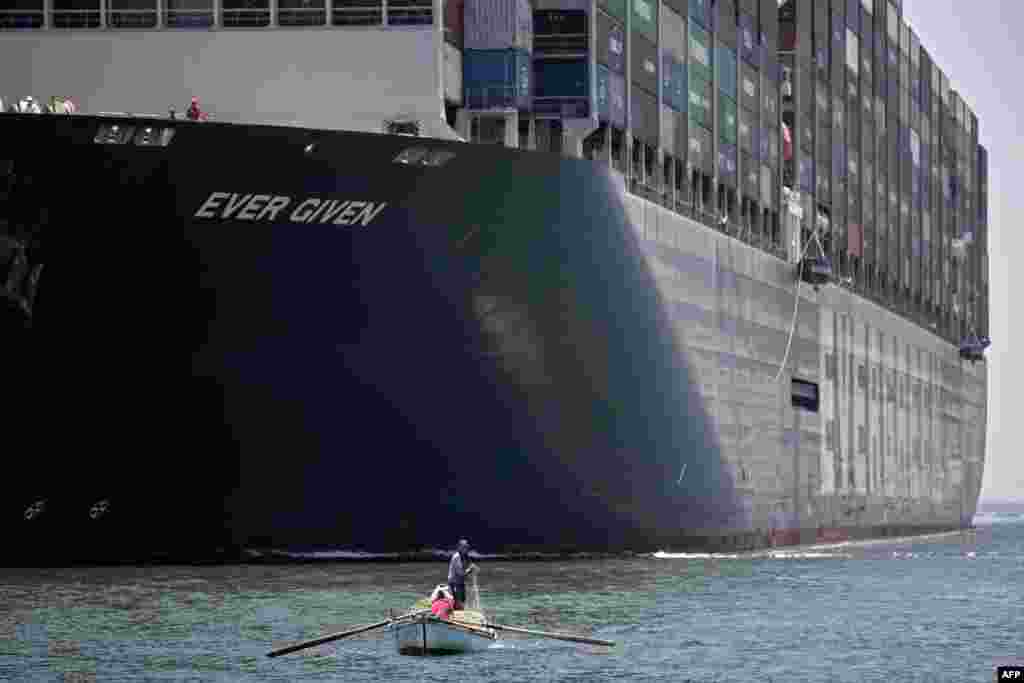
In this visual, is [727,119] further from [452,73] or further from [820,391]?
[452,73]

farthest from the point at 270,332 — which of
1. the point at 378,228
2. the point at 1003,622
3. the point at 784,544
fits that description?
the point at 784,544

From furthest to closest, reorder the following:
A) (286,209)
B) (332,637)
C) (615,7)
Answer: (615,7) → (286,209) → (332,637)

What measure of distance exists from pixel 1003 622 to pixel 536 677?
662 inches

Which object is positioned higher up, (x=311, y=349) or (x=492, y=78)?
(x=492, y=78)

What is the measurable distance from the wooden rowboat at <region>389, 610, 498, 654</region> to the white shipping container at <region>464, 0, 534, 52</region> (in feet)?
79.2

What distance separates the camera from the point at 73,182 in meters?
50.7

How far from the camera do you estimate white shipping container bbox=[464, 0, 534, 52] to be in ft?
195

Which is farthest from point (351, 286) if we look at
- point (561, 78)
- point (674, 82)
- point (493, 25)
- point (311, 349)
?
point (674, 82)

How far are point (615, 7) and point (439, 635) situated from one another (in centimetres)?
3094

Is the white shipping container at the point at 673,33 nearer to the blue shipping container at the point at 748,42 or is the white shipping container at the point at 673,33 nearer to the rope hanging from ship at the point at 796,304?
the blue shipping container at the point at 748,42

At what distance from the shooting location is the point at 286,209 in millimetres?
51906

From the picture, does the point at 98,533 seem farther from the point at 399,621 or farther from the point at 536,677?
the point at 536,677

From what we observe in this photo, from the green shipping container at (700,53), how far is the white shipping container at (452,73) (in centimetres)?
1651

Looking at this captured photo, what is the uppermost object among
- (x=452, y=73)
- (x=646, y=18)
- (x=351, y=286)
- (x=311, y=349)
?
(x=646, y=18)
